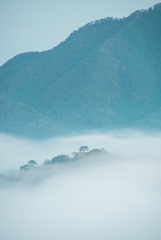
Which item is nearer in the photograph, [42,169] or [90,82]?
[42,169]

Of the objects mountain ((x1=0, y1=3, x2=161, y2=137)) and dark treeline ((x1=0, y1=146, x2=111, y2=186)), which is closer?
dark treeline ((x1=0, y1=146, x2=111, y2=186))

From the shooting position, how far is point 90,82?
346 ft

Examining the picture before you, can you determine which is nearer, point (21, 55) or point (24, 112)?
point (24, 112)

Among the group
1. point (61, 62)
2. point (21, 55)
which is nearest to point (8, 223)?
point (61, 62)

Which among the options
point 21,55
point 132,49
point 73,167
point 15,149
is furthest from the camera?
point 21,55

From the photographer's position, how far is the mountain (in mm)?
103625

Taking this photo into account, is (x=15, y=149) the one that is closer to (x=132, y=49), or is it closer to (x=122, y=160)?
(x=122, y=160)

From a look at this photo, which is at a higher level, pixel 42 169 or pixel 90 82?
pixel 90 82

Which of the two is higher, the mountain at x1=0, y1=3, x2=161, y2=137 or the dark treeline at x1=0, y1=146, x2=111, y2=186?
the mountain at x1=0, y1=3, x2=161, y2=137

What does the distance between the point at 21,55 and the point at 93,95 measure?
142ft

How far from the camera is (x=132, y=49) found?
122125mm

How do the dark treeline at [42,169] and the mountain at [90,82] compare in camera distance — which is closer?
the dark treeline at [42,169]

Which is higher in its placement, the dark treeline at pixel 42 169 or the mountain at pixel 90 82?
the mountain at pixel 90 82

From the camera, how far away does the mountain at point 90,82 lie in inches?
4080
